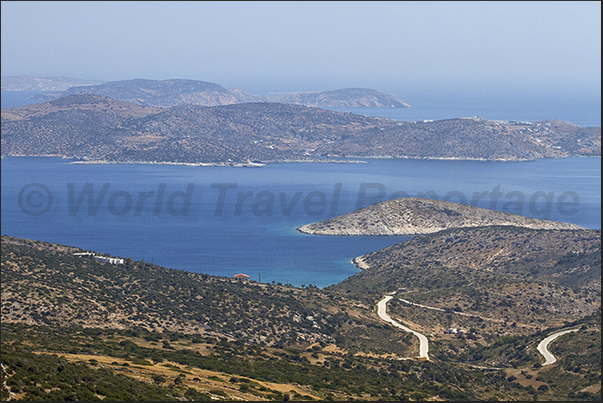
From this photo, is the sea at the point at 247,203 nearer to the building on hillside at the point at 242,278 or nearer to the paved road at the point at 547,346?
the building on hillside at the point at 242,278

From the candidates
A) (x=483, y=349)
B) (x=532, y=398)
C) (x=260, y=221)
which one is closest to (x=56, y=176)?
(x=260, y=221)

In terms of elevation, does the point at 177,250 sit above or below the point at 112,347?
below

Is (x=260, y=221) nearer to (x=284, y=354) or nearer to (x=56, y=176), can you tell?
(x=56, y=176)

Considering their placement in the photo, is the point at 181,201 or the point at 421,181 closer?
the point at 181,201

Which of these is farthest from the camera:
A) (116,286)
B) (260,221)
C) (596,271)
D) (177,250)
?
(260,221)

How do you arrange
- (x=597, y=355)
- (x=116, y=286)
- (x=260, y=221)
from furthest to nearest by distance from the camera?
(x=260, y=221), (x=116, y=286), (x=597, y=355)

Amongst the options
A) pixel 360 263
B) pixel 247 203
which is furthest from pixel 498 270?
pixel 247 203

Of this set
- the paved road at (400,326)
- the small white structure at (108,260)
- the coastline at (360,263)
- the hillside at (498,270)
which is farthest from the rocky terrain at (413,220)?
the small white structure at (108,260)
